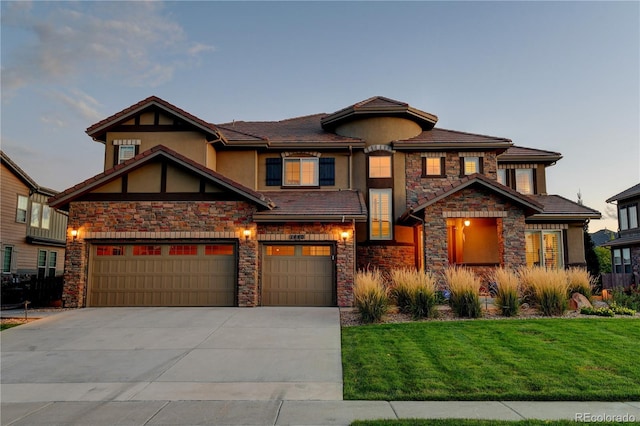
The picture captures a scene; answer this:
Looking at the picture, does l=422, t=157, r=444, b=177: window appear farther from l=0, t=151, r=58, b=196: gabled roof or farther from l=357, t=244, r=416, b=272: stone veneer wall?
l=0, t=151, r=58, b=196: gabled roof

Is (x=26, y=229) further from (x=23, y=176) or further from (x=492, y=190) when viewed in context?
(x=492, y=190)

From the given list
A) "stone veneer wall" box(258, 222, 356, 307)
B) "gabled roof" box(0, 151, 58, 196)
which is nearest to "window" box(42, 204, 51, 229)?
"gabled roof" box(0, 151, 58, 196)

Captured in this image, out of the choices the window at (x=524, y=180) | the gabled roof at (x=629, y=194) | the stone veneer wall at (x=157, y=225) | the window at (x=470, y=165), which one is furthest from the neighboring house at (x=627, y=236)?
the stone veneer wall at (x=157, y=225)

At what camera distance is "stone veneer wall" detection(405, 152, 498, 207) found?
18.8 m

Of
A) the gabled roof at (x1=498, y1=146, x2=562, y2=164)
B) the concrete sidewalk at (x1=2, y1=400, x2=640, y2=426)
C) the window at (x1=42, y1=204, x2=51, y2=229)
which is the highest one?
the gabled roof at (x1=498, y1=146, x2=562, y2=164)

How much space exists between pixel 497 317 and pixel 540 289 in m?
1.56

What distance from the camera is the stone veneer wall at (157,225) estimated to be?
14.2m

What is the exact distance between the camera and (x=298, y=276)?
14.5 m

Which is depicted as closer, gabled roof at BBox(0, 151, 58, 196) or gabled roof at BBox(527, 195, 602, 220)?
gabled roof at BBox(527, 195, 602, 220)

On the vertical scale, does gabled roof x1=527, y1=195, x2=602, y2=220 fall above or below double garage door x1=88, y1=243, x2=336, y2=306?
above

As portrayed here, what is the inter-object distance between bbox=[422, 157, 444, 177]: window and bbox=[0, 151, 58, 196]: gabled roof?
1963 cm

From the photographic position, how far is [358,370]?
7059mm

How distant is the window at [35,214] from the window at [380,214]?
18.2 metres

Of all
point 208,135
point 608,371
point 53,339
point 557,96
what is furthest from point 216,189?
point 557,96
